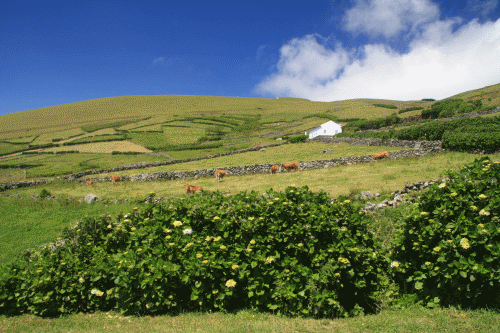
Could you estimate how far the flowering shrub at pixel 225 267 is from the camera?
17.1 ft

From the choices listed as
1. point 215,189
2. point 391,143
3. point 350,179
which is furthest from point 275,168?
point 391,143

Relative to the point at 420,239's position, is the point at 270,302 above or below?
below

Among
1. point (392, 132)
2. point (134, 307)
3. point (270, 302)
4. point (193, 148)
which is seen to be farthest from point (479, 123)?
point (193, 148)

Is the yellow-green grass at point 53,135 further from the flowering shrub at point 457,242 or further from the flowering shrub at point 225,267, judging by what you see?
the flowering shrub at point 457,242

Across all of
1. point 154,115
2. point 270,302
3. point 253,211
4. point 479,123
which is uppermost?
point 154,115

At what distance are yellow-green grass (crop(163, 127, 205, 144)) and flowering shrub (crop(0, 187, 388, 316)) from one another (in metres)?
56.2

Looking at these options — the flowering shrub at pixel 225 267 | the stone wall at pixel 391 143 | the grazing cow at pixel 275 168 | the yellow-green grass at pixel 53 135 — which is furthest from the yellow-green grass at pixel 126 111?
the flowering shrub at pixel 225 267

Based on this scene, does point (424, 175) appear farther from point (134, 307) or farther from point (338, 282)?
point (134, 307)

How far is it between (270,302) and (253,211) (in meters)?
1.77

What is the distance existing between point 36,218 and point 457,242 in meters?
18.3

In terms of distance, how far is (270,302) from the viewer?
17.6 feet

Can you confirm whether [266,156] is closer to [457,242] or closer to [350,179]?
[350,179]

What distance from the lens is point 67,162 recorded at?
4631 centimetres

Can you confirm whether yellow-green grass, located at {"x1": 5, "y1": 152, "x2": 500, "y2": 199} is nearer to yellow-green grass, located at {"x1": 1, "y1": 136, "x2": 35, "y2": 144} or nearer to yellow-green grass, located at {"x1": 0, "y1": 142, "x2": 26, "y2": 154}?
yellow-green grass, located at {"x1": 0, "y1": 142, "x2": 26, "y2": 154}
